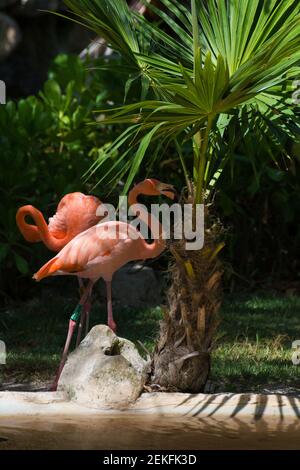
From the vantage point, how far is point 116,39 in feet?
15.8

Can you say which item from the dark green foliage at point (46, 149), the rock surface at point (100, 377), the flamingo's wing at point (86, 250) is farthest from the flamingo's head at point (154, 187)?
the dark green foliage at point (46, 149)

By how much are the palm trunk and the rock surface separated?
0.18 meters

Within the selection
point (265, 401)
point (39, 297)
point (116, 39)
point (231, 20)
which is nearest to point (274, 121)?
point (231, 20)

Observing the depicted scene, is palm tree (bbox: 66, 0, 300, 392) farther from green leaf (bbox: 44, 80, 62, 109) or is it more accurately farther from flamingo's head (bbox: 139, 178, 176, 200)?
green leaf (bbox: 44, 80, 62, 109)

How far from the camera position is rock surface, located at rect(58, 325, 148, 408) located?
4719 mm

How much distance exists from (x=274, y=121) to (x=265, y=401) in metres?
1.40

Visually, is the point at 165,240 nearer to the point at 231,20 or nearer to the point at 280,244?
the point at 231,20

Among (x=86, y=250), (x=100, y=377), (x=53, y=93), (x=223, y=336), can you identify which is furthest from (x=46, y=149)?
(x=100, y=377)

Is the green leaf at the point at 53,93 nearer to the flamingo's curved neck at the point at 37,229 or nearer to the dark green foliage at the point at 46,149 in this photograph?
the dark green foliage at the point at 46,149

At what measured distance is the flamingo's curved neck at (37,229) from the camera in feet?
19.6

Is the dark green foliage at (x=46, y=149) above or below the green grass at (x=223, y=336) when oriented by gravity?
above

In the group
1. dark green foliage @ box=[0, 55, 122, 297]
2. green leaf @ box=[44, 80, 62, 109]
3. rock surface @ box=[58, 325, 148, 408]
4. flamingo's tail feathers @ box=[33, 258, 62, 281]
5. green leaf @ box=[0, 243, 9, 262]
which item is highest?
green leaf @ box=[44, 80, 62, 109]

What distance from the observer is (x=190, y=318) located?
16.3 feet

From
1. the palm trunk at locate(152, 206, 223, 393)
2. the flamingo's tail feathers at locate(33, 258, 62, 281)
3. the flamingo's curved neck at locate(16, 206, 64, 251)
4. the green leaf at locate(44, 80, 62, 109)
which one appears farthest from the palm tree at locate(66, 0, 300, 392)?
the green leaf at locate(44, 80, 62, 109)
